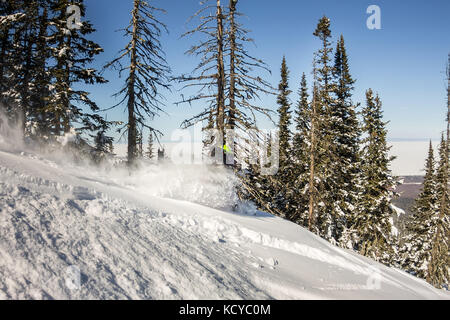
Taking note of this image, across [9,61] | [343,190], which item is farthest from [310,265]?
[9,61]

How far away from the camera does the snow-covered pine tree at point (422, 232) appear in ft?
70.9

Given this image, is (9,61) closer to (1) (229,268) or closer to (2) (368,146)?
(1) (229,268)

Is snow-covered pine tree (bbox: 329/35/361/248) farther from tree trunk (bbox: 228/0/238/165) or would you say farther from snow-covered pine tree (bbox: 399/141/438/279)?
tree trunk (bbox: 228/0/238/165)

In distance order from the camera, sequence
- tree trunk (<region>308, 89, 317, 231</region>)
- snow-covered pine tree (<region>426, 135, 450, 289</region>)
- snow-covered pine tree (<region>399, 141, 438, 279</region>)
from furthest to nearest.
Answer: snow-covered pine tree (<region>399, 141, 438, 279</region>) → snow-covered pine tree (<region>426, 135, 450, 289</region>) → tree trunk (<region>308, 89, 317, 231</region>)

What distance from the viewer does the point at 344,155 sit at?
68.7 ft

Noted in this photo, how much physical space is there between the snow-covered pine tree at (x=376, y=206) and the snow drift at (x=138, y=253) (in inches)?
564

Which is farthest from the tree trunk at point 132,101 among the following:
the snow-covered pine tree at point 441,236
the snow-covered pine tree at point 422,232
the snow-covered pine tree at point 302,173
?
the snow-covered pine tree at point 422,232

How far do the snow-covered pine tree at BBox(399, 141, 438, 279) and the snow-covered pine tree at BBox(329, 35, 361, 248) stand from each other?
7.95m

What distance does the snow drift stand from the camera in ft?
8.66

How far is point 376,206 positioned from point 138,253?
770 inches

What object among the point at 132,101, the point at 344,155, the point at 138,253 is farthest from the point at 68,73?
the point at 344,155

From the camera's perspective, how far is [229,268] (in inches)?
156

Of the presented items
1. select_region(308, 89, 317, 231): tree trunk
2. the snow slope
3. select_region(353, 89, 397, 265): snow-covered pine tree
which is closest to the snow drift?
the snow slope
